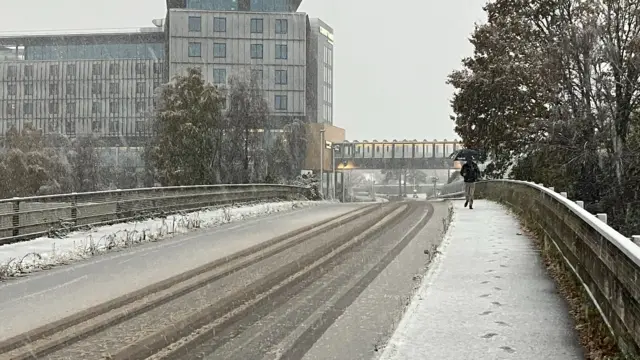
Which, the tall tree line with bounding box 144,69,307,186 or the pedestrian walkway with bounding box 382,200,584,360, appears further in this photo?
the tall tree line with bounding box 144,69,307,186

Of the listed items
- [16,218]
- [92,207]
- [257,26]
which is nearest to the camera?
[16,218]

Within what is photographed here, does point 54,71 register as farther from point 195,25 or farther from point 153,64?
point 195,25

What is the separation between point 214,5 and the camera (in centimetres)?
8838

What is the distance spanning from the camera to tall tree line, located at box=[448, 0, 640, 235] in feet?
106

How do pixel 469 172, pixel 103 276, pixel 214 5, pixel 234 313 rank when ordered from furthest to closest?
pixel 214 5, pixel 469 172, pixel 103 276, pixel 234 313

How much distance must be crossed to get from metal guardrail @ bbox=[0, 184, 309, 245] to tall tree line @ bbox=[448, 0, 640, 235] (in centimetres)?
1759

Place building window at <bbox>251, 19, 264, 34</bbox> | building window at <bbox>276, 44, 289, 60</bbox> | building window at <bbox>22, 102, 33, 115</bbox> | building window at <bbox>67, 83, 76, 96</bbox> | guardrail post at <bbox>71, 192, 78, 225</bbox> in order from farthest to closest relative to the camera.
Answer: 1. building window at <bbox>22, 102, 33, 115</bbox>
2. building window at <bbox>67, 83, 76, 96</bbox>
3. building window at <bbox>276, 44, 289, 60</bbox>
4. building window at <bbox>251, 19, 264, 34</bbox>
5. guardrail post at <bbox>71, 192, 78, 225</bbox>

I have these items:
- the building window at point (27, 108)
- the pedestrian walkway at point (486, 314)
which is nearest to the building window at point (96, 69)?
the building window at point (27, 108)

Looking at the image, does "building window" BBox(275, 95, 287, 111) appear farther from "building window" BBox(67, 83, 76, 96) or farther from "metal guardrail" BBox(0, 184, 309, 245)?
"metal guardrail" BBox(0, 184, 309, 245)

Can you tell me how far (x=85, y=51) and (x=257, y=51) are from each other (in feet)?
90.8

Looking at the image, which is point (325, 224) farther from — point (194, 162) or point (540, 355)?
point (194, 162)

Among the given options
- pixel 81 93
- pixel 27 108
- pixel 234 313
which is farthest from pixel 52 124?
pixel 234 313

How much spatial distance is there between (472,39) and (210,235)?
98.6 feet

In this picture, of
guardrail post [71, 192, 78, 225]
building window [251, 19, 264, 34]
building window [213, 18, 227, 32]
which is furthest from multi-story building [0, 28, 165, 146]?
guardrail post [71, 192, 78, 225]
